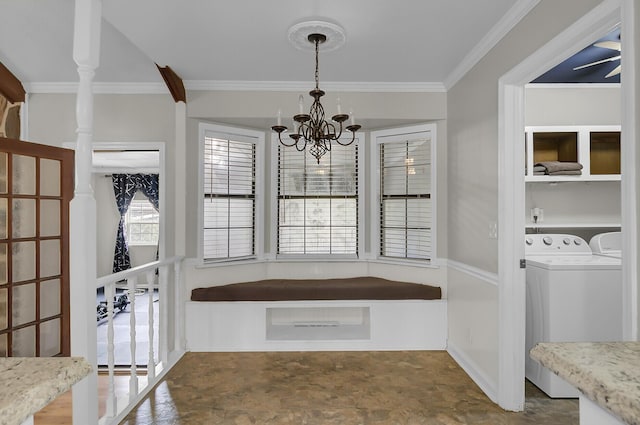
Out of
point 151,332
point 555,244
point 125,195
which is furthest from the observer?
point 125,195

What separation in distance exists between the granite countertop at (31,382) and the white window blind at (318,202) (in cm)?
347

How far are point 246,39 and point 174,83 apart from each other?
98cm

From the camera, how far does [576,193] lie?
3490 millimetres

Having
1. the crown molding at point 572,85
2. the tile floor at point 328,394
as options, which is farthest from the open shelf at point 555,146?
the tile floor at point 328,394

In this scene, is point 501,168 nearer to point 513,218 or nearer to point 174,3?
point 513,218

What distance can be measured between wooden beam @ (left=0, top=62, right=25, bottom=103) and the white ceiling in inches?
2.5

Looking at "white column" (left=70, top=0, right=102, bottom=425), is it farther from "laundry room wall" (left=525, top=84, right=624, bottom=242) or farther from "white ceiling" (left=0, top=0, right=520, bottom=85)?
"laundry room wall" (left=525, top=84, right=624, bottom=242)

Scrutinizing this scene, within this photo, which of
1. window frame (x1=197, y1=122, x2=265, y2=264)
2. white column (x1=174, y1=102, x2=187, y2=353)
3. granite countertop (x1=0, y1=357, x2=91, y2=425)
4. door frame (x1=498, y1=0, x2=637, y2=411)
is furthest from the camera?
window frame (x1=197, y1=122, x2=265, y2=264)

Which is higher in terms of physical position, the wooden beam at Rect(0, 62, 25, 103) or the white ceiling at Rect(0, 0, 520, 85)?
the white ceiling at Rect(0, 0, 520, 85)

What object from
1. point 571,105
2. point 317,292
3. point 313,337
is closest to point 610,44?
point 571,105

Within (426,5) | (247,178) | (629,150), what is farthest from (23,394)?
(247,178)

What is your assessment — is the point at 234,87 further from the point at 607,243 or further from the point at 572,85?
the point at 607,243

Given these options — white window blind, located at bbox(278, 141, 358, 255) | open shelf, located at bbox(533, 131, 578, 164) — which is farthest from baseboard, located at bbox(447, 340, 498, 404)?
open shelf, located at bbox(533, 131, 578, 164)

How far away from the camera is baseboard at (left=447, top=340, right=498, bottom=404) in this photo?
2.68m
